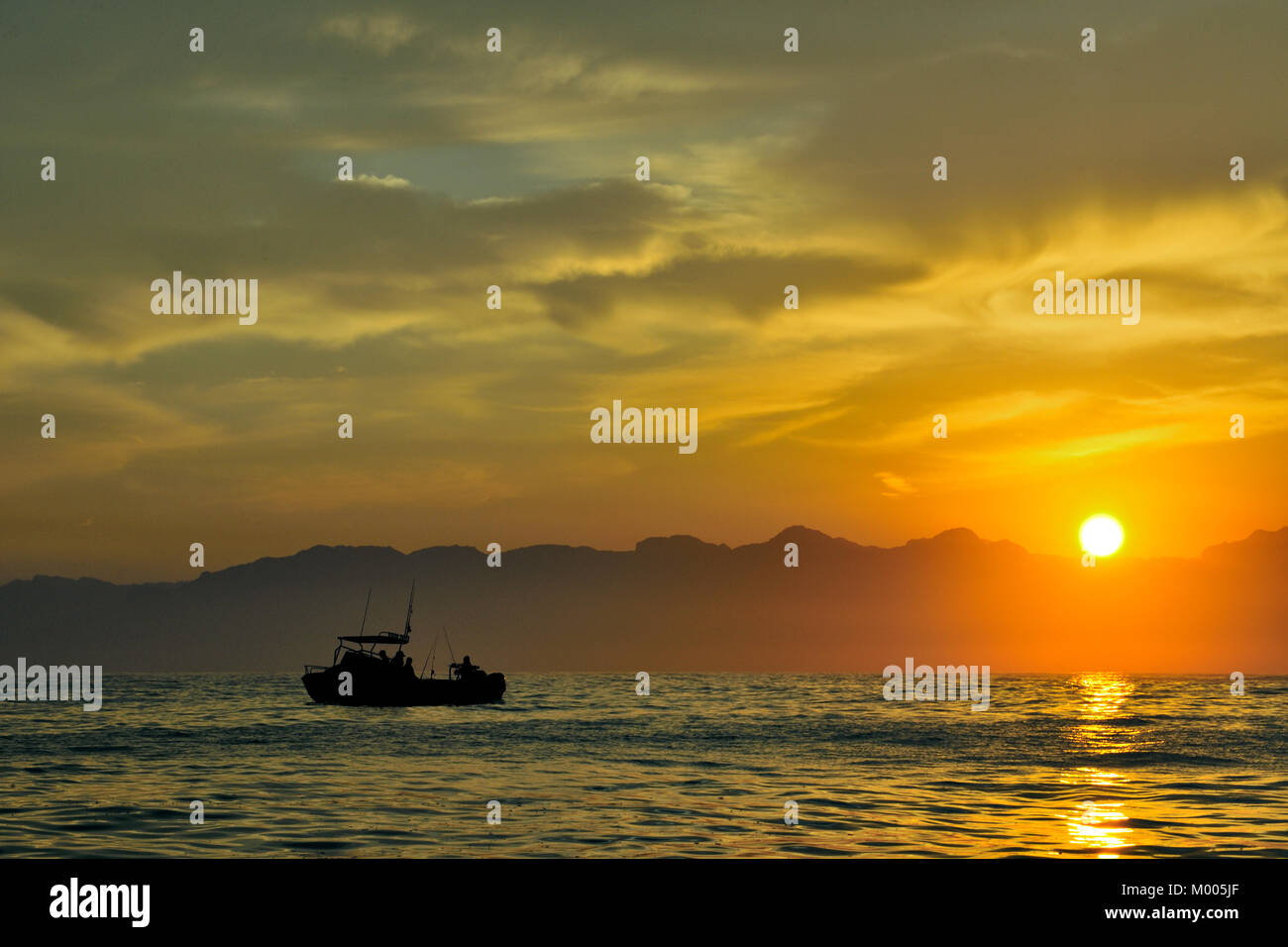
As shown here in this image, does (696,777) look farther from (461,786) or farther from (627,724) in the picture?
(627,724)

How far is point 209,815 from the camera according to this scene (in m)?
32.6

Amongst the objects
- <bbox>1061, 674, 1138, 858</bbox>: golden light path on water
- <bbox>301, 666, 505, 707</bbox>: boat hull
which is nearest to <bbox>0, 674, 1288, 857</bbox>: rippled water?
<bbox>1061, 674, 1138, 858</bbox>: golden light path on water

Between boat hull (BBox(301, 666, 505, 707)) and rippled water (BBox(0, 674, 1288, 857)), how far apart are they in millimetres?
8676

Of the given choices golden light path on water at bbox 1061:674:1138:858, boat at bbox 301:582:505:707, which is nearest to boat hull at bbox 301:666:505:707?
boat at bbox 301:582:505:707

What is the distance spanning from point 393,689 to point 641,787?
6465 cm

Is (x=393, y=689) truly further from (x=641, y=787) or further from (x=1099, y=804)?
(x=1099, y=804)

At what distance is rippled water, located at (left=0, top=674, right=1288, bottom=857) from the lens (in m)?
27.0

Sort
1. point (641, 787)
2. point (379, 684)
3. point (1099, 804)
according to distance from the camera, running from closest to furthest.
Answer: point (1099, 804) < point (641, 787) < point (379, 684)

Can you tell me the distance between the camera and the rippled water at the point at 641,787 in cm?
2703

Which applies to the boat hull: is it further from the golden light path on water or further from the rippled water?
the golden light path on water

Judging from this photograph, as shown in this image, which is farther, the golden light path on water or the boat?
the boat

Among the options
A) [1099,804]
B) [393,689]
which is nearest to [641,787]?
[1099,804]

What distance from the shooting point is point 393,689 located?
102 m
